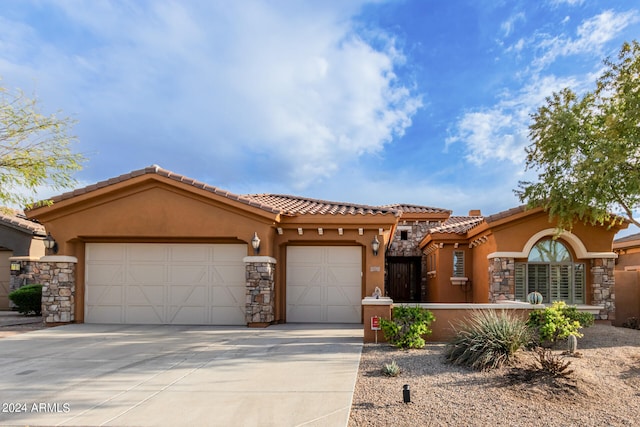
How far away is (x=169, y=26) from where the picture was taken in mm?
11281

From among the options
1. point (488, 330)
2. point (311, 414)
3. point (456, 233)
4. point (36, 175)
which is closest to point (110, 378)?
point (311, 414)

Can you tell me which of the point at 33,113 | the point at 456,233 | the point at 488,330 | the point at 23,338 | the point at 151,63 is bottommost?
the point at 23,338

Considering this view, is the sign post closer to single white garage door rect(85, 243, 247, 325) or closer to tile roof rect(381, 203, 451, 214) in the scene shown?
single white garage door rect(85, 243, 247, 325)

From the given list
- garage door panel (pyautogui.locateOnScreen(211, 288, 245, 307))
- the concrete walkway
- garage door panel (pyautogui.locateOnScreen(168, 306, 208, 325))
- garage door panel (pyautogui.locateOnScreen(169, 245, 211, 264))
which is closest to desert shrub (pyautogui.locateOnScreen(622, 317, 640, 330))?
garage door panel (pyautogui.locateOnScreen(211, 288, 245, 307))

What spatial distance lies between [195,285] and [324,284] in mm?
3886

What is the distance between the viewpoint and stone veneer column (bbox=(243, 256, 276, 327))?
1228 cm

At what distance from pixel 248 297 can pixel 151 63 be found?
7302mm

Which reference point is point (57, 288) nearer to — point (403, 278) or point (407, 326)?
point (407, 326)

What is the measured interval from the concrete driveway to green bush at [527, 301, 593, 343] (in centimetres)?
388

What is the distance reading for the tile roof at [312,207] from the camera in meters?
13.0

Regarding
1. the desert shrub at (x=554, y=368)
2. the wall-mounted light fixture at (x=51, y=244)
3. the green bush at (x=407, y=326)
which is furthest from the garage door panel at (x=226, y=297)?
the desert shrub at (x=554, y=368)

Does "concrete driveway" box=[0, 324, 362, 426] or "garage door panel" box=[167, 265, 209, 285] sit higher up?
"garage door panel" box=[167, 265, 209, 285]

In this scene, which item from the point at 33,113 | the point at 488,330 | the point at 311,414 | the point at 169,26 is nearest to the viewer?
the point at 311,414

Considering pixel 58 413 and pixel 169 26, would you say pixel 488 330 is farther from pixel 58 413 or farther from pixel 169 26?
pixel 169 26
